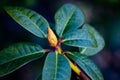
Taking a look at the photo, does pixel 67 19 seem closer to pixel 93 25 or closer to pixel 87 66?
pixel 87 66

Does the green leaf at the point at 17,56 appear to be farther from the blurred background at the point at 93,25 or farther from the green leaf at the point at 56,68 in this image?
the blurred background at the point at 93,25

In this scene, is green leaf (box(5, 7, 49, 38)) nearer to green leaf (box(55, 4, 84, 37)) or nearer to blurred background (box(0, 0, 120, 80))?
green leaf (box(55, 4, 84, 37))

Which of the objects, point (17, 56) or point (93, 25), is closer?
point (17, 56)

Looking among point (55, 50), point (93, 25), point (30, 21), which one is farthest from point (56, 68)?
point (93, 25)

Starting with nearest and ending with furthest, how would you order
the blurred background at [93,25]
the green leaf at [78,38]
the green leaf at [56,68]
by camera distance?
the green leaf at [56,68]
the green leaf at [78,38]
the blurred background at [93,25]

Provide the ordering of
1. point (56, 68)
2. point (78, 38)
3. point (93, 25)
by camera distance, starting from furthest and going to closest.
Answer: point (93, 25) < point (78, 38) < point (56, 68)

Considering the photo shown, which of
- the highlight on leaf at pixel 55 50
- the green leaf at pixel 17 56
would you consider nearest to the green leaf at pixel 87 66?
the highlight on leaf at pixel 55 50

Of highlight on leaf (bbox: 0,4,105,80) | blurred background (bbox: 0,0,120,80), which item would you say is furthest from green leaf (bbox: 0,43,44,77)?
blurred background (bbox: 0,0,120,80)
